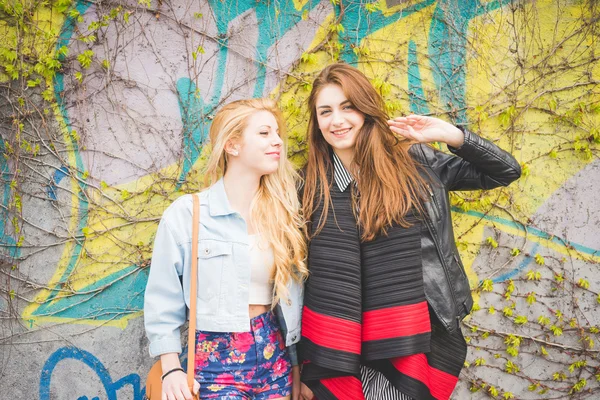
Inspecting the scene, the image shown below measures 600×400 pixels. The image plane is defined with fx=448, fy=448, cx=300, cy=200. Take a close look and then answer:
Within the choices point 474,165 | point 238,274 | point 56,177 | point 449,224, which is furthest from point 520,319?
point 56,177

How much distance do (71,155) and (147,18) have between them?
42.9 inches

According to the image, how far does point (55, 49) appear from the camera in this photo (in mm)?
3072

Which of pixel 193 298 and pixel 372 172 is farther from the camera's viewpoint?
pixel 372 172

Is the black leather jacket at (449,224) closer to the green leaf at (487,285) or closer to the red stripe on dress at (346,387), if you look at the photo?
the red stripe on dress at (346,387)

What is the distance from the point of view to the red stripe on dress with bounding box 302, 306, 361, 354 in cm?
232

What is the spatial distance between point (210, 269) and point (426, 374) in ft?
4.18

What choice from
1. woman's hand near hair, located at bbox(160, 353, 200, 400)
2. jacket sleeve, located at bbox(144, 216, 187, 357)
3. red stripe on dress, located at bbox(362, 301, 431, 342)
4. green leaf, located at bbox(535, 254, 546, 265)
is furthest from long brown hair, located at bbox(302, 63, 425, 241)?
green leaf, located at bbox(535, 254, 546, 265)

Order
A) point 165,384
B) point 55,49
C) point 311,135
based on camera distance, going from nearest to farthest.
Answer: point 165,384 → point 311,135 → point 55,49

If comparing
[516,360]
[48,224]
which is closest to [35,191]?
[48,224]

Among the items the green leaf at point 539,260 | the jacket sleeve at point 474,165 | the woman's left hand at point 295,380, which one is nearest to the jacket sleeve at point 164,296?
the woman's left hand at point 295,380

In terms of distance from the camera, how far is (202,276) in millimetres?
2348

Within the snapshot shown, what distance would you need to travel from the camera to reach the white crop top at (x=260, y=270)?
239cm

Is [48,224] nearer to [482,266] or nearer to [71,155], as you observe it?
[71,155]

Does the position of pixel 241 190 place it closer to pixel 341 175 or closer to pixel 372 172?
pixel 341 175
